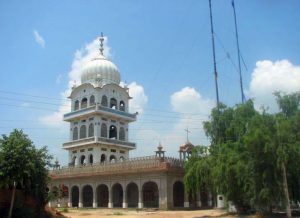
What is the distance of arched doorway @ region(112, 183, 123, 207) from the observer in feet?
156

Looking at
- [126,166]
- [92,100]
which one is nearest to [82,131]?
[92,100]

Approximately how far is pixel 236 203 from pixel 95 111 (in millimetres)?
28765

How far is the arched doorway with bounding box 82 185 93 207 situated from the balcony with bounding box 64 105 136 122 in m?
10.5

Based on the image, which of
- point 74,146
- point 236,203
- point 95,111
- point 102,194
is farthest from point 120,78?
point 236,203

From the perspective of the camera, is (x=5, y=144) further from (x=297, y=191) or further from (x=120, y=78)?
(x=120, y=78)

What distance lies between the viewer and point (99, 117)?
55.1m

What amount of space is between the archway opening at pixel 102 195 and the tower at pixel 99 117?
5206 mm

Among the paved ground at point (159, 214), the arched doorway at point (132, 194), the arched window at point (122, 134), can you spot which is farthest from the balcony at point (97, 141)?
the paved ground at point (159, 214)

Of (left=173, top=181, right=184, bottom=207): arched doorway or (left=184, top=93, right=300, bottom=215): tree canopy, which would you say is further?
(left=173, top=181, right=184, bottom=207): arched doorway

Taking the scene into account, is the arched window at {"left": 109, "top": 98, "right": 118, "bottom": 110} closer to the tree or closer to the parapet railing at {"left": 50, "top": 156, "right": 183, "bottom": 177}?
the parapet railing at {"left": 50, "top": 156, "right": 183, "bottom": 177}

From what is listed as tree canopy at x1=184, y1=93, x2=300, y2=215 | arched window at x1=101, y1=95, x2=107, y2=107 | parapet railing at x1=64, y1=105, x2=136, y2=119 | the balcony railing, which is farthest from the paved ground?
arched window at x1=101, y1=95, x2=107, y2=107

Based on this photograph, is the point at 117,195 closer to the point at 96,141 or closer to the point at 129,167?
the point at 129,167

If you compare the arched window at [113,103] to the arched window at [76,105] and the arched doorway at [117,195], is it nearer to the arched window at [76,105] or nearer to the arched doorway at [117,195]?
the arched window at [76,105]

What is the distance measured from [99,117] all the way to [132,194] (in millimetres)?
13501
